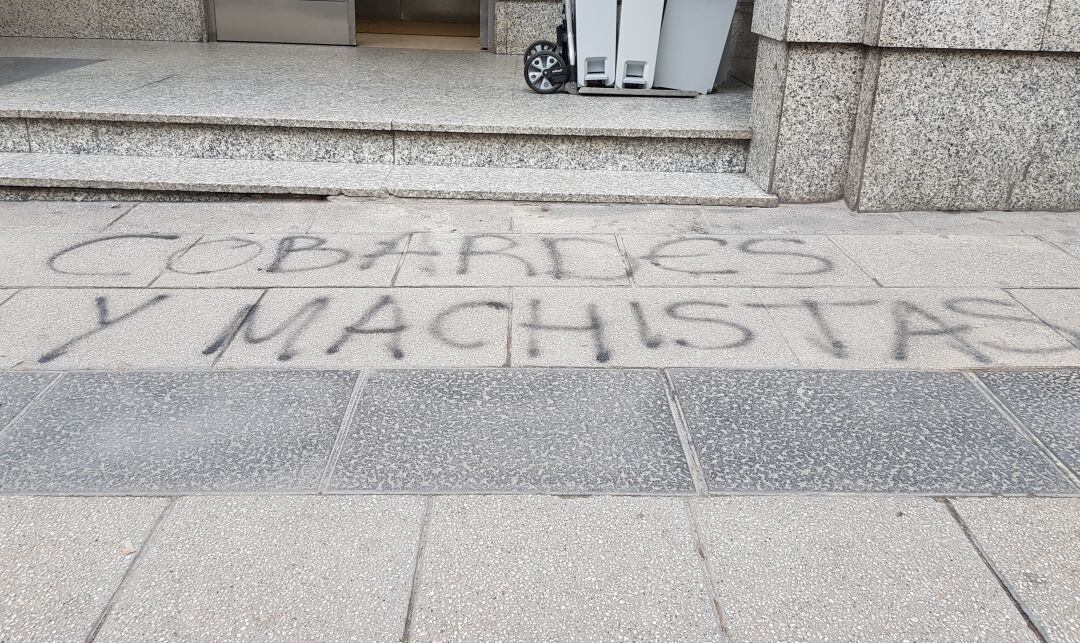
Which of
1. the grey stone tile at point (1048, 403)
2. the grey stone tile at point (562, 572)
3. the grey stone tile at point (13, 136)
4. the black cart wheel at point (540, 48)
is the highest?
the black cart wheel at point (540, 48)

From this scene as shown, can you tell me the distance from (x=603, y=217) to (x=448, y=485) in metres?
2.64

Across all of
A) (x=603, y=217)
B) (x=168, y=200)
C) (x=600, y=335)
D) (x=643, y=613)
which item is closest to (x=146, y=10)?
(x=168, y=200)

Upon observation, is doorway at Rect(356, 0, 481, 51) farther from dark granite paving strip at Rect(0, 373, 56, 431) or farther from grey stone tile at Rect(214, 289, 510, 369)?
dark granite paving strip at Rect(0, 373, 56, 431)

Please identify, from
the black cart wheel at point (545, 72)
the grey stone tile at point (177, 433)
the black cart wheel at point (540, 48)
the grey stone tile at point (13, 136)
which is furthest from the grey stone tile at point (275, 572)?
the black cart wheel at point (540, 48)

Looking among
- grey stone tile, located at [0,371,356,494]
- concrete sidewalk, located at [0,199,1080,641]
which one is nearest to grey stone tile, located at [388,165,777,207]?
concrete sidewalk, located at [0,199,1080,641]

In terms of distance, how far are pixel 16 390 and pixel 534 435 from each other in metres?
1.85

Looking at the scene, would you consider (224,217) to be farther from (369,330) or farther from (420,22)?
(420,22)

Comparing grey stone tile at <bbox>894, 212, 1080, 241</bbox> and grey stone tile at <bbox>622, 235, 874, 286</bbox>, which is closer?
grey stone tile at <bbox>622, 235, 874, 286</bbox>

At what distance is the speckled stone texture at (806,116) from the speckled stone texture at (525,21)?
3344mm

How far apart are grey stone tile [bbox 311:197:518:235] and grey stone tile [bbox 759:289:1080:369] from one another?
1.64m

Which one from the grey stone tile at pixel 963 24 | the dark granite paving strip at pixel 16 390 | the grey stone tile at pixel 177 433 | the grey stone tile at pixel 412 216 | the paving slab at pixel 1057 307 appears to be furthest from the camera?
the grey stone tile at pixel 412 216

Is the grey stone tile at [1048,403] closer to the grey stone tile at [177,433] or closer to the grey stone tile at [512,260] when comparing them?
the grey stone tile at [512,260]

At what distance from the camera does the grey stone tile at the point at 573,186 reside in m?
5.09

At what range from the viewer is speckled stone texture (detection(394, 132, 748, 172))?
5.44 metres
